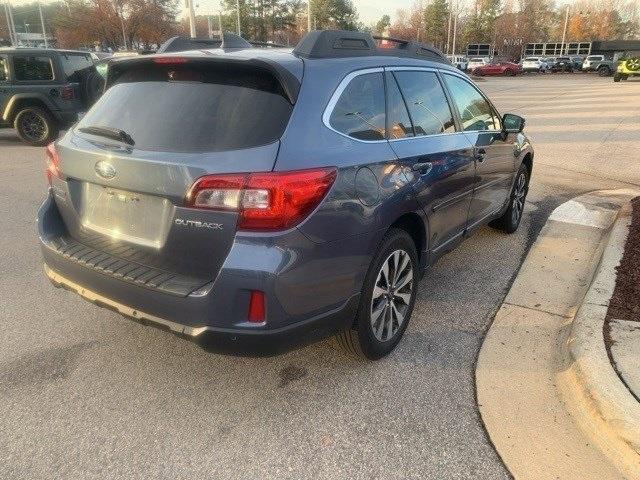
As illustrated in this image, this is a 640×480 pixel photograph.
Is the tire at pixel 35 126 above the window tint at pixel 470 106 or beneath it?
beneath

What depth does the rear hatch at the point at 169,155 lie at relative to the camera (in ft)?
7.81

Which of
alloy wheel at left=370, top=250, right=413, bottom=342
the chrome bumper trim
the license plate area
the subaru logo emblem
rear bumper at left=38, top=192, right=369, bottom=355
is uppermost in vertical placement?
the subaru logo emblem

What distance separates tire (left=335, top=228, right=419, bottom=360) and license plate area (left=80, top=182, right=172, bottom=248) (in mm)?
1107

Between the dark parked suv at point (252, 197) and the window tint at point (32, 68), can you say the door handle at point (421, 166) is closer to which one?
the dark parked suv at point (252, 197)

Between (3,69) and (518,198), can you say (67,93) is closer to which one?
(3,69)

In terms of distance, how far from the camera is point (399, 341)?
11.2 ft

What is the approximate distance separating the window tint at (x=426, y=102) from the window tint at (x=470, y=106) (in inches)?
9.2

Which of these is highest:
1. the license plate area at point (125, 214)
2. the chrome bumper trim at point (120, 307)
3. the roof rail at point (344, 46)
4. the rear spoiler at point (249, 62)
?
the roof rail at point (344, 46)

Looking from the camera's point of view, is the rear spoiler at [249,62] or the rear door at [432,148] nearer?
the rear spoiler at [249,62]

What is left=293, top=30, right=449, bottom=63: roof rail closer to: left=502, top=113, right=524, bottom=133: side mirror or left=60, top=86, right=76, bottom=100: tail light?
left=502, top=113, right=524, bottom=133: side mirror

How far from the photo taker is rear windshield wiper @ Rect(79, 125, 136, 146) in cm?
271

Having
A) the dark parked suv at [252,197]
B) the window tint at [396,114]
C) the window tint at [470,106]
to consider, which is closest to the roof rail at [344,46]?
the dark parked suv at [252,197]

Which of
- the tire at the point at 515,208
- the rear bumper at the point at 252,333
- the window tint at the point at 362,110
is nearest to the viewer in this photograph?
the rear bumper at the point at 252,333

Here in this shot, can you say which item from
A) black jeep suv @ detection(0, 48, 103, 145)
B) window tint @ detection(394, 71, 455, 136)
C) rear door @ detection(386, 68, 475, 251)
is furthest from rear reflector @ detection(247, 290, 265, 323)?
black jeep suv @ detection(0, 48, 103, 145)
